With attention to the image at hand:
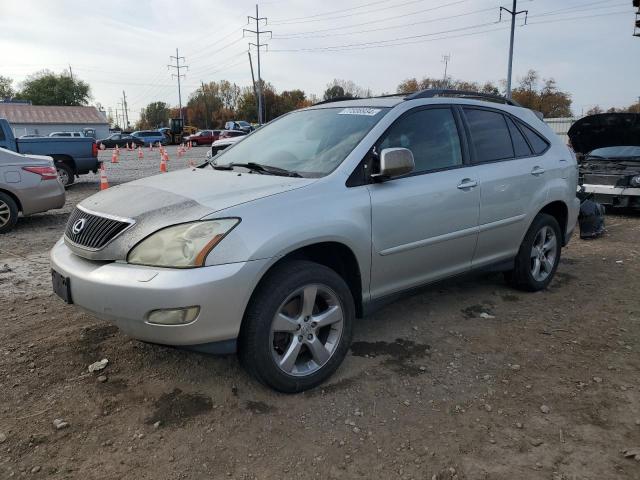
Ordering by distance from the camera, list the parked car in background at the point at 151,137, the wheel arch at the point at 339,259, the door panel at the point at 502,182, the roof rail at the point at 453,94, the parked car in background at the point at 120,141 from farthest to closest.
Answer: the parked car in background at the point at 151,137 < the parked car in background at the point at 120,141 < the door panel at the point at 502,182 < the roof rail at the point at 453,94 < the wheel arch at the point at 339,259

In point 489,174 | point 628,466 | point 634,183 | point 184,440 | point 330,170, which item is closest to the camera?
point 628,466

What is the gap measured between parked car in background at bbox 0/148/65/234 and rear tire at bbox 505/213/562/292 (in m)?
6.80

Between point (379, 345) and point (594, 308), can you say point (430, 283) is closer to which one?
point (379, 345)

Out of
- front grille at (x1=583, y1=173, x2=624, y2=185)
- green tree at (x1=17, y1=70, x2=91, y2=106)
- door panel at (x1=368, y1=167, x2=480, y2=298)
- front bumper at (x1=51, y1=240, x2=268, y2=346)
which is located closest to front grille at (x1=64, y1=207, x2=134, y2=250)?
front bumper at (x1=51, y1=240, x2=268, y2=346)

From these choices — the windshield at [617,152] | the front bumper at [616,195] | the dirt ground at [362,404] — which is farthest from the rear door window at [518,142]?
the windshield at [617,152]

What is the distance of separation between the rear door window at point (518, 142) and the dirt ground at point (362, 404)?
141 cm

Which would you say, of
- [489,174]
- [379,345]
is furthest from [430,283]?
[489,174]

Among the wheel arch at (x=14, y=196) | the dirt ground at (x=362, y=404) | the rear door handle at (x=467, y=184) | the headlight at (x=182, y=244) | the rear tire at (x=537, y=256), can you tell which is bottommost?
the dirt ground at (x=362, y=404)

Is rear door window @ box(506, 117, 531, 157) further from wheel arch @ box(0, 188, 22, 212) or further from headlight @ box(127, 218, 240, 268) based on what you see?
wheel arch @ box(0, 188, 22, 212)

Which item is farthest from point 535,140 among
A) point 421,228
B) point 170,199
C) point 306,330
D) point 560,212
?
point 170,199

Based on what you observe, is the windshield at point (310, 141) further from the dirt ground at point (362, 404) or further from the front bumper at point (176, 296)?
the dirt ground at point (362, 404)

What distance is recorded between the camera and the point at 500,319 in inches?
166

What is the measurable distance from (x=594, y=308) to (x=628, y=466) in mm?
2365

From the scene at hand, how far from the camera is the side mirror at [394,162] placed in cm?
319
